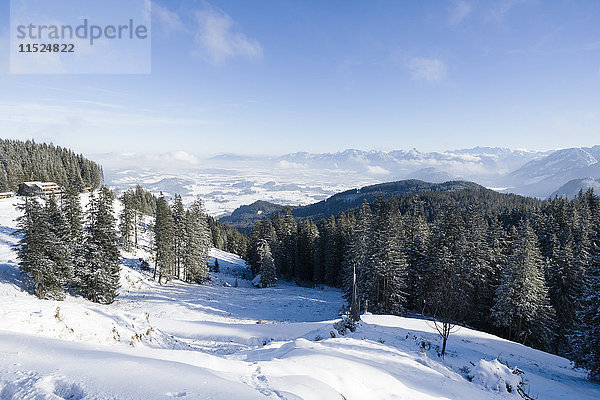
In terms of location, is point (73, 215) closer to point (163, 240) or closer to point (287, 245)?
point (163, 240)

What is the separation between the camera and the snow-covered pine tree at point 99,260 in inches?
985

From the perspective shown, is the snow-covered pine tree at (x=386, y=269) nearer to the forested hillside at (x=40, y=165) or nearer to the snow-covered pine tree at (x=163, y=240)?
the snow-covered pine tree at (x=163, y=240)

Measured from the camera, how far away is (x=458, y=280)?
2936 centimetres

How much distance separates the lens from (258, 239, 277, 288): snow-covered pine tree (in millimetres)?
46750

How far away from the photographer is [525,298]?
85.0ft

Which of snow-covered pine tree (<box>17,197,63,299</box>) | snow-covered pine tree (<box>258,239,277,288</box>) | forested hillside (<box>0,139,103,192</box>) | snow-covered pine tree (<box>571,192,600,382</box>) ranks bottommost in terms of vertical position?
snow-covered pine tree (<box>258,239,277,288</box>)

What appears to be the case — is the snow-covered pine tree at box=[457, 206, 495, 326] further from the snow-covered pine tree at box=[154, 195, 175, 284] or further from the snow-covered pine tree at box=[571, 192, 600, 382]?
the snow-covered pine tree at box=[154, 195, 175, 284]

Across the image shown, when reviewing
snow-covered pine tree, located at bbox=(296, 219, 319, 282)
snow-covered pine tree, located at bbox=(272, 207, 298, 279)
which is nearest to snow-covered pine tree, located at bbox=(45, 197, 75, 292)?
snow-covered pine tree, located at bbox=(272, 207, 298, 279)

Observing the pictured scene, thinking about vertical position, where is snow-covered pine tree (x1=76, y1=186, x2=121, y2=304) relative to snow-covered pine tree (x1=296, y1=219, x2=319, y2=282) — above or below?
above

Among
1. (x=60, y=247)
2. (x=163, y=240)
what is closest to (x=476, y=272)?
(x=163, y=240)

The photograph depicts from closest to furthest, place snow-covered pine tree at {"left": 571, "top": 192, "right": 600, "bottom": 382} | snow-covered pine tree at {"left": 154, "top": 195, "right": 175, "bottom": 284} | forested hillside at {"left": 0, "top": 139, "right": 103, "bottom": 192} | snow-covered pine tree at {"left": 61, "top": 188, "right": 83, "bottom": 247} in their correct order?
snow-covered pine tree at {"left": 571, "top": 192, "right": 600, "bottom": 382}, snow-covered pine tree at {"left": 61, "top": 188, "right": 83, "bottom": 247}, snow-covered pine tree at {"left": 154, "top": 195, "right": 175, "bottom": 284}, forested hillside at {"left": 0, "top": 139, "right": 103, "bottom": 192}

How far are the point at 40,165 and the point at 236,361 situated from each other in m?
120

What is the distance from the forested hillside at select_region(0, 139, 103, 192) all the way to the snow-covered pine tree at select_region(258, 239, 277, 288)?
5445 cm

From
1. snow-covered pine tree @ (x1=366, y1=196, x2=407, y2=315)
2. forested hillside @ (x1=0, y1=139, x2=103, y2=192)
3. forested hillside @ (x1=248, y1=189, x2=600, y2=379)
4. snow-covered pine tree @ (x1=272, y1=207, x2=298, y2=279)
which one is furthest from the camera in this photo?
forested hillside @ (x1=0, y1=139, x2=103, y2=192)
